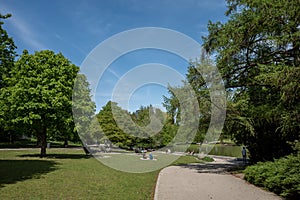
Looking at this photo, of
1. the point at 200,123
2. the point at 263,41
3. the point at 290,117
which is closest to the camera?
the point at 290,117

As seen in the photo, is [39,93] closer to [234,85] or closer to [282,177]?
[234,85]

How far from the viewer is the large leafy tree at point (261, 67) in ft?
41.8

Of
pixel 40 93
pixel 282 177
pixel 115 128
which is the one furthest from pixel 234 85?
pixel 115 128

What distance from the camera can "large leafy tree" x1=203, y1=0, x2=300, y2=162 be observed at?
12.7m

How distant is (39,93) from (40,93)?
82mm

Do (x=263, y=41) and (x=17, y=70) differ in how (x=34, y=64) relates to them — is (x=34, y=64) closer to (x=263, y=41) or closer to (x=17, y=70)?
(x=17, y=70)

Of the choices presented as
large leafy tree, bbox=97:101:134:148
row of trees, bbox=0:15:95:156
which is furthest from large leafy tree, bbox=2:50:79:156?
large leafy tree, bbox=97:101:134:148

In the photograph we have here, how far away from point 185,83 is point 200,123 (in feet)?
10.2

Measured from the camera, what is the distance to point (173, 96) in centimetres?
1845

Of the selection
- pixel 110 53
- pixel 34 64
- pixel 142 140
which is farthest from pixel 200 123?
pixel 142 140

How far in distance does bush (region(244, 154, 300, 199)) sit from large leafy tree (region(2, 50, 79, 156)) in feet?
55.6

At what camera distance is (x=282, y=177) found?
930cm

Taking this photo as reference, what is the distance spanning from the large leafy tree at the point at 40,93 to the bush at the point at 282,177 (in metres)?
17.0

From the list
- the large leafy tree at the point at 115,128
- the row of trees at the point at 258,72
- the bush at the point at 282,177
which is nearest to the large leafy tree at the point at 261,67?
the row of trees at the point at 258,72
